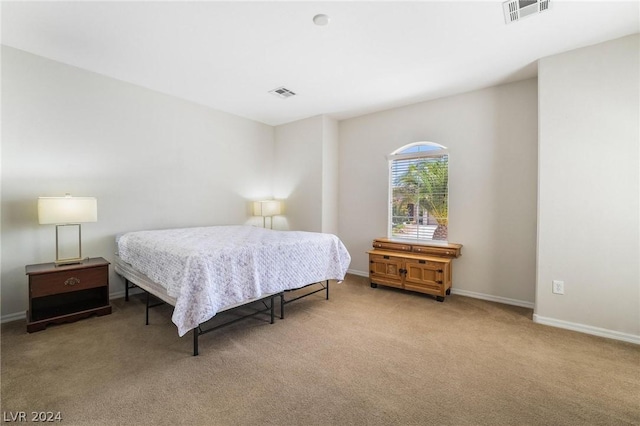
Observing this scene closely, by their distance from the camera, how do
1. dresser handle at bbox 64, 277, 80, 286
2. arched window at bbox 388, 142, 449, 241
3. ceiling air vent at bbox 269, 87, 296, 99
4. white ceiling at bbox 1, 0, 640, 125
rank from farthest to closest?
arched window at bbox 388, 142, 449, 241 < ceiling air vent at bbox 269, 87, 296, 99 < dresser handle at bbox 64, 277, 80, 286 < white ceiling at bbox 1, 0, 640, 125

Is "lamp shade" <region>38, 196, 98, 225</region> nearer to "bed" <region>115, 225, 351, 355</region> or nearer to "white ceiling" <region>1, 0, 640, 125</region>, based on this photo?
"bed" <region>115, 225, 351, 355</region>

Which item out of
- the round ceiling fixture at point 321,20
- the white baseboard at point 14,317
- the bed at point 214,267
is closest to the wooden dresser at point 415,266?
the bed at point 214,267

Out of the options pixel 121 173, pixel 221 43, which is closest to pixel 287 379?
pixel 221 43

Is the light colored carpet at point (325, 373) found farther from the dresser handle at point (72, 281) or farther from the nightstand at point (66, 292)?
the dresser handle at point (72, 281)

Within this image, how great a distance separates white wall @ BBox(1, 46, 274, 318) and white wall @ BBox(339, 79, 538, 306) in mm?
2789

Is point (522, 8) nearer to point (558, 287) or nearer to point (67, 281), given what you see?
point (558, 287)

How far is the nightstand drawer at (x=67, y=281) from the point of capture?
2557mm

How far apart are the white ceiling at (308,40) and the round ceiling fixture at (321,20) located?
49 mm

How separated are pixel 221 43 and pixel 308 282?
2.52 meters

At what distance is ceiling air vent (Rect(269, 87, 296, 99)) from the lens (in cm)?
373

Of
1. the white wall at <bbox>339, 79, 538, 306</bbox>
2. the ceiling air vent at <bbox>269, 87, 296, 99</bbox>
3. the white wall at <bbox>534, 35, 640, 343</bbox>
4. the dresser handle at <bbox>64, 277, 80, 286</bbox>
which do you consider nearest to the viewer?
the white wall at <bbox>534, 35, 640, 343</bbox>

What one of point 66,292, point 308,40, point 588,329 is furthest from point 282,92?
point 588,329

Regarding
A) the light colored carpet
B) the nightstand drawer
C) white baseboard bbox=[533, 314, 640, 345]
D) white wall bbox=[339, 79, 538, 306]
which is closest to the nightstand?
the nightstand drawer

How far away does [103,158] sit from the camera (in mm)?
3340
